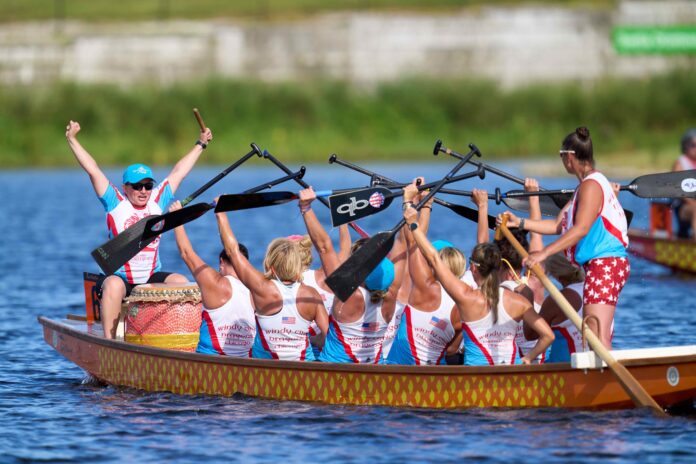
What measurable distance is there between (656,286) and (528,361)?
378 inches

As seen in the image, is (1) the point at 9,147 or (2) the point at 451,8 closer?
(1) the point at 9,147

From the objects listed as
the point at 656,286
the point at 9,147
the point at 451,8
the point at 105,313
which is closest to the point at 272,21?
the point at 451,8

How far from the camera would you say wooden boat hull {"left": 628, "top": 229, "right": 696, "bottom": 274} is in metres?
19.1

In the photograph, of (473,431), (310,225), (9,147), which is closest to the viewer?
(473,431)

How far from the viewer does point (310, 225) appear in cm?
1036

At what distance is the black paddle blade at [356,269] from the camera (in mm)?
9805

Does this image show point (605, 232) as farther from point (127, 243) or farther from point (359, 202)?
point (127, 243)

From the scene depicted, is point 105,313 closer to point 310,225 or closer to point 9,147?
point 310,225

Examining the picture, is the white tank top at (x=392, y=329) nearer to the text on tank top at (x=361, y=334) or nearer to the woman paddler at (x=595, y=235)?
the text on tank top at (x=361, y=334)

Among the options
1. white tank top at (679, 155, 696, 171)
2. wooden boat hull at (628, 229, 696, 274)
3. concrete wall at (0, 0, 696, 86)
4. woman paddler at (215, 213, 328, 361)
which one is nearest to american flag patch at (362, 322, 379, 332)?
woman paddler at (215, 213, 328, 361)

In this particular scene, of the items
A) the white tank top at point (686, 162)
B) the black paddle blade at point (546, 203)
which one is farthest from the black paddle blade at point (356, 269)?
the white tank top at point (686, 162)

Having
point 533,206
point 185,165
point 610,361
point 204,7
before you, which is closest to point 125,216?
point 185,165

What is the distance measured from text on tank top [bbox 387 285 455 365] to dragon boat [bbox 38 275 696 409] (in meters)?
0.36

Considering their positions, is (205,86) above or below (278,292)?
above
